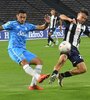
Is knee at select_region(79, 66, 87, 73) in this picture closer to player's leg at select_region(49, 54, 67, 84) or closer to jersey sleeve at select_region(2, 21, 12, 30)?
player's leg at select_region(49, 54, 67, 84)

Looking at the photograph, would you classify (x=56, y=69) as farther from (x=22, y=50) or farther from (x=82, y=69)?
(x=22, y=50)

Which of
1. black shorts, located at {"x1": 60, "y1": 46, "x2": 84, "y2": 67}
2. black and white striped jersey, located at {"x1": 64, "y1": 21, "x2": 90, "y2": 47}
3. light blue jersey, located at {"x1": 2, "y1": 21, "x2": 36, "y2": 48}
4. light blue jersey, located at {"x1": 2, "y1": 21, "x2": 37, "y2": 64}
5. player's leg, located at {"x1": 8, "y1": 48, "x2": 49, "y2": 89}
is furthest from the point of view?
black and white striped jersey, located at {"x1": 64, "y1": 21, "x2": 90, "y2": 47}

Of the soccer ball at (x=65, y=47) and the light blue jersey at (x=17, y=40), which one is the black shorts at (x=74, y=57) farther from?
the light blue jersey at (x=17, y=40)

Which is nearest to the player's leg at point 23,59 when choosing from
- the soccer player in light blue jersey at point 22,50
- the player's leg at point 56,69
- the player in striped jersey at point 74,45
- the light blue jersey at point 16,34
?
the soccer player in light blue jersey at point 22,50

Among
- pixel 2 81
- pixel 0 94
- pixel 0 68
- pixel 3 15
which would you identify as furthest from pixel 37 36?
pixel 0 94

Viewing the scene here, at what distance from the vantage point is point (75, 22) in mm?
10805

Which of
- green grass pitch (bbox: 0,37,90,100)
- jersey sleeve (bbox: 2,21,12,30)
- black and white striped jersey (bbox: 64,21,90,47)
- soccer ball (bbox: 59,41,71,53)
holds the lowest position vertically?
green grass pitch (bbox: 0,37,90,100)

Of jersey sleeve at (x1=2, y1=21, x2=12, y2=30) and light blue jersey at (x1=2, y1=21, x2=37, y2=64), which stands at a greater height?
jersey sleeve at (x1=2, y1=21, x2=12, y2=30)

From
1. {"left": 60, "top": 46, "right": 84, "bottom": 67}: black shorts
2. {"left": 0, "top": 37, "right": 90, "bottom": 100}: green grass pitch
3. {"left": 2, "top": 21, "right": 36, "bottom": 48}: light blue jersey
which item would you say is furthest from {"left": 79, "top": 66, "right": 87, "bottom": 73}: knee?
{"left": 2, "top": 21, "right": 36, "bottom": 48}: light blue jersey

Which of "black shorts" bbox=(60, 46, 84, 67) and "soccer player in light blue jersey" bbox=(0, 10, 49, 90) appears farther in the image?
"black shorts" bbox=(60, 46, 84, 67)

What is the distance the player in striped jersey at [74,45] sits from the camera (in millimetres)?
10523

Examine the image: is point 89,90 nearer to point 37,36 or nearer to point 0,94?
point 0,94

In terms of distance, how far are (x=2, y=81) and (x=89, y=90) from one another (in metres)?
2.80

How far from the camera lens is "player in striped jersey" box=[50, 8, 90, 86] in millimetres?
10523
